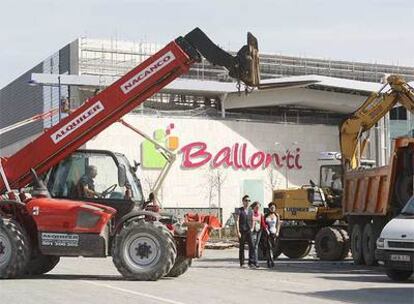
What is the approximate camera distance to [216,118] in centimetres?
6366

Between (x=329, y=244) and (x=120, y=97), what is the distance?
10599 mm

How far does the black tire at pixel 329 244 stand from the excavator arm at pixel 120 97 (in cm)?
934

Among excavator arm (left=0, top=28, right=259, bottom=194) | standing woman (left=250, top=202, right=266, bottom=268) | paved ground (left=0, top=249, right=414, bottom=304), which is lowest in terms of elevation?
paved ground (left=0, top=249, right=414, bottom=304)

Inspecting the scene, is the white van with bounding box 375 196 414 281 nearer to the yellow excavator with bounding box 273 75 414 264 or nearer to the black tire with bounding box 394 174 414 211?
the black tire with bounding box 394 174 414 211

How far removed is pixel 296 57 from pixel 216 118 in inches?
702

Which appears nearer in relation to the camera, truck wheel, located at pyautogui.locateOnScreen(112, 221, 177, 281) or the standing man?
truck wheel, located at pyautogui.locateOnScreen(112, 221, 177, 281)

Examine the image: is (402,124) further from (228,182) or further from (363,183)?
(363,183)

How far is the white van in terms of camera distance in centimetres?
1646

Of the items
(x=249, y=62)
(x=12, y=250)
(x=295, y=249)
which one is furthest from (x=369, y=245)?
(x=12, y=250)

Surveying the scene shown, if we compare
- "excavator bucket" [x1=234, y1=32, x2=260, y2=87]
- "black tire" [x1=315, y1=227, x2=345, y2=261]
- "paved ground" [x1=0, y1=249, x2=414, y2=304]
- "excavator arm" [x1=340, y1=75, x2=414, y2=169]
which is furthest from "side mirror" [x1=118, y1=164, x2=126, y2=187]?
"excavator arm" [x1=340, y1=75, x2=414, y2=169]

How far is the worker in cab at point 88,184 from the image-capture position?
55.2ft

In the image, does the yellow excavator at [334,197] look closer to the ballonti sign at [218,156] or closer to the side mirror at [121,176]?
the side mirror at [121,176]

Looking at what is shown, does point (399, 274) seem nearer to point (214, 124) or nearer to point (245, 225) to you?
point (245, 225)

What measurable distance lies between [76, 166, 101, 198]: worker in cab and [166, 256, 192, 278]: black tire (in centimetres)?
222
